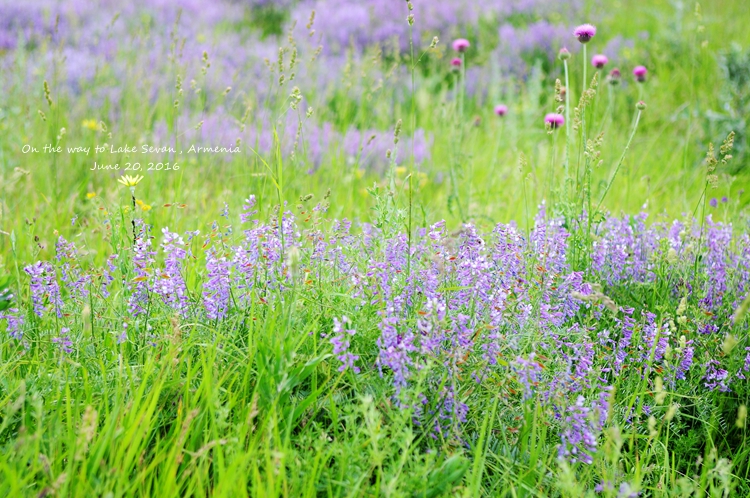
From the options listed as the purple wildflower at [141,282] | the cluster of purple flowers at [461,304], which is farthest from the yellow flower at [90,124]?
the purple wildflower at [141,282]

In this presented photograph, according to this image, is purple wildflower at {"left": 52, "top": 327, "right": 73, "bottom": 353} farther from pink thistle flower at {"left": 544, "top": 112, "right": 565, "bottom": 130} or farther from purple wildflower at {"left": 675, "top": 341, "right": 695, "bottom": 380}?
purple wildflower at {"left": 675, "top": 341, "right": 695, "bottom": 380}

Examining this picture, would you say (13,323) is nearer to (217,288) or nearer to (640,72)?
(217,288)

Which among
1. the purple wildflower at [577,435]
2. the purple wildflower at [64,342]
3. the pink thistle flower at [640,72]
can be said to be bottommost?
the purple wildflower at [577,435]

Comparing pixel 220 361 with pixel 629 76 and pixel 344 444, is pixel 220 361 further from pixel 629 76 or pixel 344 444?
pixel 629 76

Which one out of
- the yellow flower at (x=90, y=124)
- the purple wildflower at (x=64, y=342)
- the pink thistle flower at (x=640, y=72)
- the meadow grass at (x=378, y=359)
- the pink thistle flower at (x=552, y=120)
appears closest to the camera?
the meadow grass at (x=378, y=359)

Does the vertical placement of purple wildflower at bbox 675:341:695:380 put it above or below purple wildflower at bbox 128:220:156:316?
below

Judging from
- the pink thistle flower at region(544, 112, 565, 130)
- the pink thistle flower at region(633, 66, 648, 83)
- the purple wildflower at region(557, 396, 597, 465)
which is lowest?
the purple wildflower at region(557, 396, 597, 465)

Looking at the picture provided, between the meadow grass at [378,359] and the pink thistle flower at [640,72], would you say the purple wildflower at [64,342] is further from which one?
the pink thistle flower at [640,72]

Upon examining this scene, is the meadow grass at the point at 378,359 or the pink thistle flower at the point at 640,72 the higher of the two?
the pink thistle flower at the point at 640,72

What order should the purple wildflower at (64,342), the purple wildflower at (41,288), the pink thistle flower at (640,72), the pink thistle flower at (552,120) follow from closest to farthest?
the purple wildflower at (64,342), the purple wildflower at (41,288), the pink thistle flower at (552,120), the pink thistle flower at (640,72)

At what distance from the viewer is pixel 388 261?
2.03m

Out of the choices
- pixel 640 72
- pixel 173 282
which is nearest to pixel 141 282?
pixel 173 282

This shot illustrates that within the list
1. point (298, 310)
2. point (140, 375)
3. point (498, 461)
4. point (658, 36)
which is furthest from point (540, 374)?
point (658, 36)

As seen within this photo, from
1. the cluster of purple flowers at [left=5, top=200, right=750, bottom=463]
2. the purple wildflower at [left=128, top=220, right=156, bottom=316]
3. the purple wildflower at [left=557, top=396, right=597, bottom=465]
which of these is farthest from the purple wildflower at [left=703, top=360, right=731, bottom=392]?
the purple wildflower at [left=128, top=220, right=156, bottom=316]
